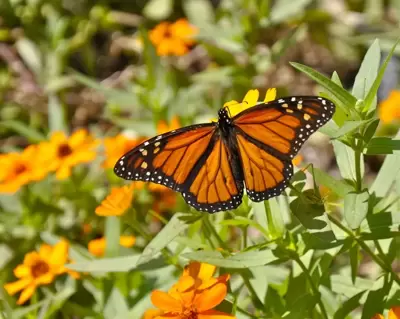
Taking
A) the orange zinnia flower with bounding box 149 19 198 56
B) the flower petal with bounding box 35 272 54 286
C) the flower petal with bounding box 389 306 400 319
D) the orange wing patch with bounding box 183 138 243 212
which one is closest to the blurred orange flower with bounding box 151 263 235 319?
the orange wing patch with bounding box 183 138 243 212

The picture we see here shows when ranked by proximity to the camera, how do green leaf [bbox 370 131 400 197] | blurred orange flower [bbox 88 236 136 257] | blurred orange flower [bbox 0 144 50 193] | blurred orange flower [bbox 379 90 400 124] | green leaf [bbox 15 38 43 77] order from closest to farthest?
green leaf [bbox 370 131 400 197] < blurred orange flower [bbox 88 236 136 257] < blurred orange flower [bbox 0 144 50 193] < blurred orange flower [bbox 379 90 400 124] < green leaf [bbox 15 38 43 77]

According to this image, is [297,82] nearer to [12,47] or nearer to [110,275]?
[12,47]

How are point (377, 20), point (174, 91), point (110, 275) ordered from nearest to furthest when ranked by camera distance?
1. point (110, 275)
2. point (174, 91)
3. point (377, 20)

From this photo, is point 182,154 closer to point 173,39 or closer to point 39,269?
point 39,269

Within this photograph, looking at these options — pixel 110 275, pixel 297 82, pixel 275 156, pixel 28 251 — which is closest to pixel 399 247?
pixel 275 156

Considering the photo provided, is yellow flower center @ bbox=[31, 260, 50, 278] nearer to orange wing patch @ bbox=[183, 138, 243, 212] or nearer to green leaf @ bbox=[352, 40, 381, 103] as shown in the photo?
orange wing patch @ bbox=[183, 138, 243, 212]

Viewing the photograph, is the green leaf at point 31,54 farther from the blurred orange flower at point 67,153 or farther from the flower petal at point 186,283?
the flower petal at point 186,283

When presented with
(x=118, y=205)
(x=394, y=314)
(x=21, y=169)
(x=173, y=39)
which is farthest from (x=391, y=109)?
(x=394, y=314)
